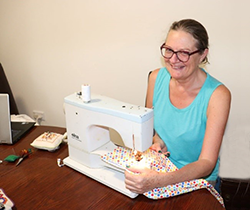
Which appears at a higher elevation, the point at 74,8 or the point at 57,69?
the point at 74,8

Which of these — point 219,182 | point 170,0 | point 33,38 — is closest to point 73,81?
point 33,38

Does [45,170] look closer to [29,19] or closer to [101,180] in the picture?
[101,180]

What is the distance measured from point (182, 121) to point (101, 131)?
1.45 ft

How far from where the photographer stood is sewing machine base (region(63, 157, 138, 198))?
112cm

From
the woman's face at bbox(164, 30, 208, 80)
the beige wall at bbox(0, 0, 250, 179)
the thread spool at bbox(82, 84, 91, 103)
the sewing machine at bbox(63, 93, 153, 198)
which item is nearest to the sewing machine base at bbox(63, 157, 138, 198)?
the sewing machine at bbox(63, 93, 153, 198)

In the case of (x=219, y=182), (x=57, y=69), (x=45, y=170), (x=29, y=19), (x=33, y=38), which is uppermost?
(x=29, y=19)

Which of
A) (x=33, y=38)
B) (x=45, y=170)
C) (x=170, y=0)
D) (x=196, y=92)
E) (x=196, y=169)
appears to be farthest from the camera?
(x=33, y=38)

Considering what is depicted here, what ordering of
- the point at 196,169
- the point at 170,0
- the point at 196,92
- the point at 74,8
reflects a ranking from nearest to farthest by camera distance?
the point at 196,169 → the point at 196,92 → the point at 170,0 → the point at 74,8

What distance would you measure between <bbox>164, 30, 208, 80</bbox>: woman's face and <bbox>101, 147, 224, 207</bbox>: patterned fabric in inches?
16.3

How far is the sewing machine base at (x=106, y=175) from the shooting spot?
1.12 metres

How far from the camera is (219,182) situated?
4.85ft

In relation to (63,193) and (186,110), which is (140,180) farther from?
(186,110)

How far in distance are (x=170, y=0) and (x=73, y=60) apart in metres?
0.94

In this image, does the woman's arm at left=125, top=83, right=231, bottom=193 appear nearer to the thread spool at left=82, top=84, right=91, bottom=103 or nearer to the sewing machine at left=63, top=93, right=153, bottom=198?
the sewing machine at left=63, top=93, right=153, bottom=198
